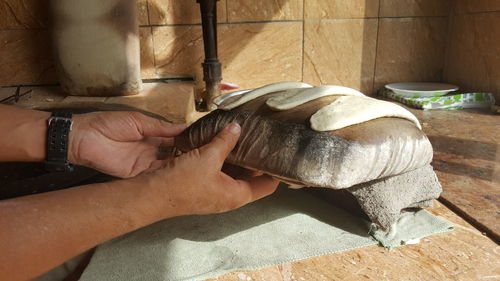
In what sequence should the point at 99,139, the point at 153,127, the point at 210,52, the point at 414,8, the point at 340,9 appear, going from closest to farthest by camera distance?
1. the point at 99,139
2. the point at 153,127
3. the point at 210,52
4. the point at 340,9
5. the point at 414,8

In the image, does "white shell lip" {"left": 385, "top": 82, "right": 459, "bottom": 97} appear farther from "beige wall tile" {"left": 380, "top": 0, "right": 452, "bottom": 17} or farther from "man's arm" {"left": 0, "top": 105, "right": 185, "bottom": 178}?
"man's arm" {"left": 0, "top": 105, "right": 185, "bottom": 178}

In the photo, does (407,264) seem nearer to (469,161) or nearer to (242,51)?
(469,161)

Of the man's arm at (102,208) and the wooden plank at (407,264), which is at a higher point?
the man's arm at (102,208)

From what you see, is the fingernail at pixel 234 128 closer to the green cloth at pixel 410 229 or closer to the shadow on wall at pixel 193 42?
the green cloth at pixel 410 229

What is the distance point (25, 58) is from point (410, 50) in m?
4.05

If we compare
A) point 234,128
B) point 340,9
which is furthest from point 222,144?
point 340,9

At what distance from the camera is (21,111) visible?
1.48 m

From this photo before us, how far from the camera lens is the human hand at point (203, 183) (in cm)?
115

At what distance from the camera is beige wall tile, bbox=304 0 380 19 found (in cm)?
380

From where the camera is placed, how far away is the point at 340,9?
386cm

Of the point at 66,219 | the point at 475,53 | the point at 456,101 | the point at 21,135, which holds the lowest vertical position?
the point at 456,101

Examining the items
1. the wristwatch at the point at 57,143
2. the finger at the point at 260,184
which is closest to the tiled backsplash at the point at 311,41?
the wristwatch at the point at 57,143

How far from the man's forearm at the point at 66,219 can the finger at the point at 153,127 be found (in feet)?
1.92

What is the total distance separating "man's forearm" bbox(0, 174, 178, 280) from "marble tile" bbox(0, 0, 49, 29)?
3.06 m
